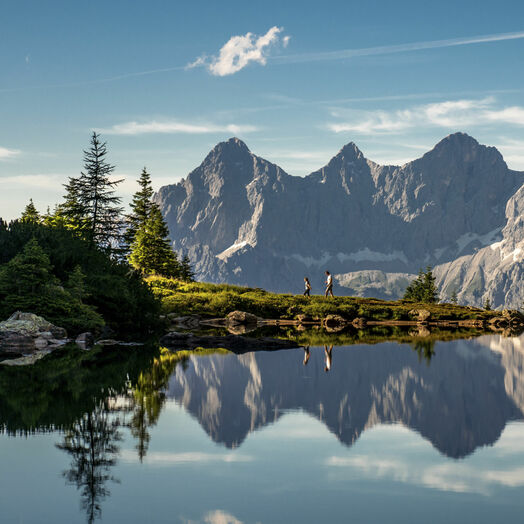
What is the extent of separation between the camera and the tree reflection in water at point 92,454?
980 centimetres

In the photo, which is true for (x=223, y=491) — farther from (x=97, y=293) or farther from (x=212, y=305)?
(x=212, y=305)

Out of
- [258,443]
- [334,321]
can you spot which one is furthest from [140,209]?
[258,443]

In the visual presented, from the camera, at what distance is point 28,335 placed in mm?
31469

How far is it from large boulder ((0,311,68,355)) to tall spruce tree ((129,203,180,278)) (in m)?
43.4

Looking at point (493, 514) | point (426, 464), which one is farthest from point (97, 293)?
point (493, 514)

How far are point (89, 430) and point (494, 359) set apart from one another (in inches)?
832

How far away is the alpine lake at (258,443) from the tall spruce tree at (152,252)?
53.2 meters

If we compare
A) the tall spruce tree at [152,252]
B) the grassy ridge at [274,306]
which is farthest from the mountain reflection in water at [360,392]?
the tall spruce tree at [152,252]

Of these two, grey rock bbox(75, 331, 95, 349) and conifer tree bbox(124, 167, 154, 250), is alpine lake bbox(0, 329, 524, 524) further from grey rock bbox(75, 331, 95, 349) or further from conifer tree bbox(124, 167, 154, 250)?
conifer tree bbox(124, 167, 154, 250)

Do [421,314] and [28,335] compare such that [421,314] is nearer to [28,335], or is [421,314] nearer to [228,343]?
[228,343]

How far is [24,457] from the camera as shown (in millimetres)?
11812

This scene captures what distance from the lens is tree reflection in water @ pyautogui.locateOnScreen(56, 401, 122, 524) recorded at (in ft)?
32.2

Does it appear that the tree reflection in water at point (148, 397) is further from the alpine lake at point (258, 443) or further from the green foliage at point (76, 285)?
the green foliage at point (76, 285)

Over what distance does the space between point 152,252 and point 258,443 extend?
67.0 metres
